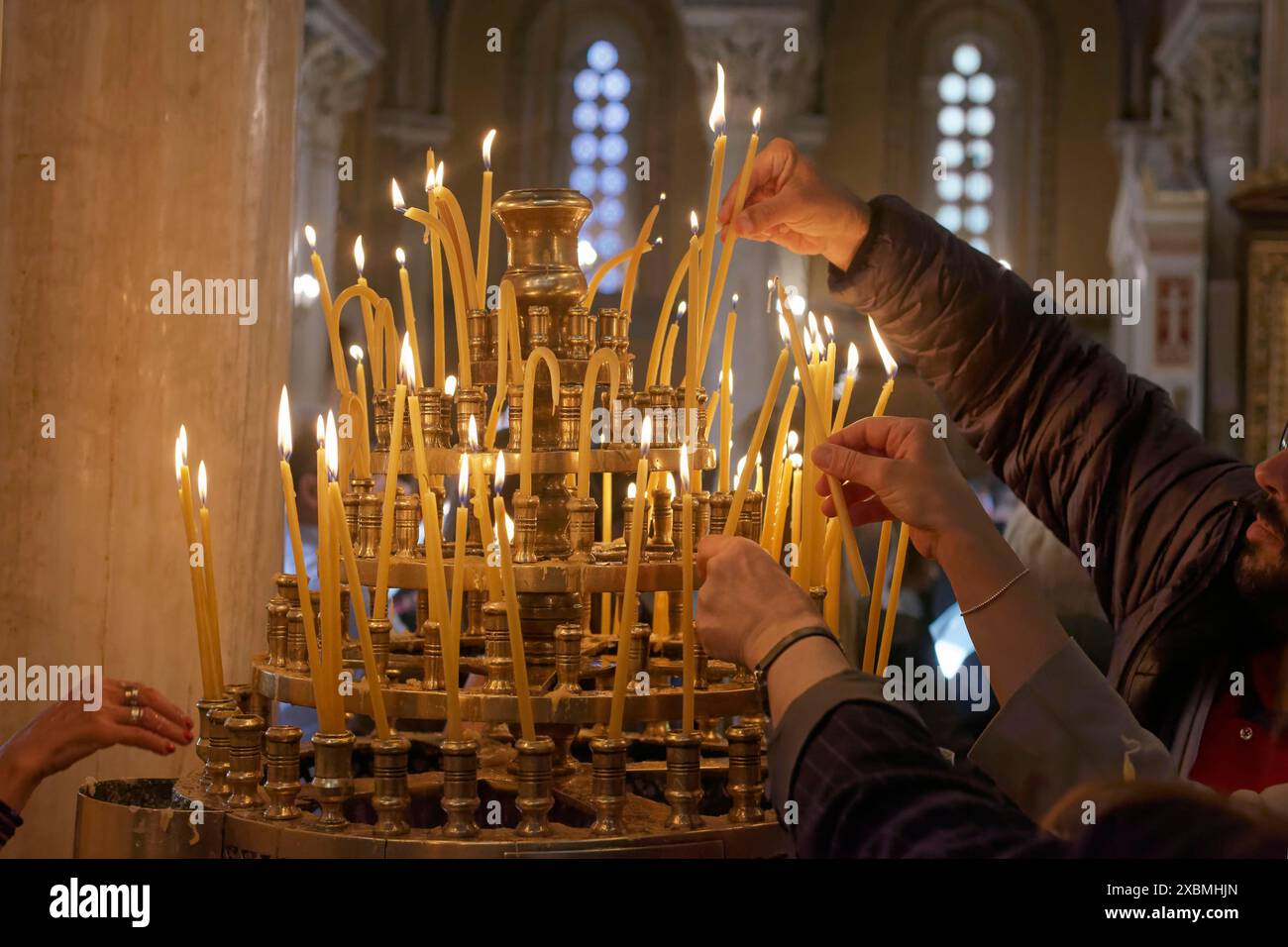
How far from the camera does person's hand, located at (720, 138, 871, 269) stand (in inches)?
59.4

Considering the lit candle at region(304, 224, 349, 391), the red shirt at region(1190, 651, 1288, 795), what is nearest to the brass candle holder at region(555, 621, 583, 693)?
the lit candle at region(304, 224, 349, 391)

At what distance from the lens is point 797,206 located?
1535 mm

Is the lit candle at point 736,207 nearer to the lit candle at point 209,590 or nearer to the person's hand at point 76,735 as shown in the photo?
the lit candle at point 209,590

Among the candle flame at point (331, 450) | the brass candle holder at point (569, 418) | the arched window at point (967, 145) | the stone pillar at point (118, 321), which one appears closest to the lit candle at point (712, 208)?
the brass candle holder at point (569, 418)

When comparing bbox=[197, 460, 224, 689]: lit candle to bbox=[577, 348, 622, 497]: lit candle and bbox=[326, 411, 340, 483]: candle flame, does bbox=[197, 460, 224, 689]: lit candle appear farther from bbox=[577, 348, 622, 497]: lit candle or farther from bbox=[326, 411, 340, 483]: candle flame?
bbox=[577, 348, 622, 497]: lit candle

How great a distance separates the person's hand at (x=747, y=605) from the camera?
107cm

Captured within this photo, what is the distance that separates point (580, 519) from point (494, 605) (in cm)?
12

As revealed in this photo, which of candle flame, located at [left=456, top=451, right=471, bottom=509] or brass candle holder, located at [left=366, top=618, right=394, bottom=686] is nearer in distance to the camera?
candle flame, located at [left=456, top=451, right=471, bottom=509]

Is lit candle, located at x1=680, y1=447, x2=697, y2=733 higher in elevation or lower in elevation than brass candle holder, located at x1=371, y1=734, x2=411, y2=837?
A: higher

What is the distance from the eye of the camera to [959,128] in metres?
6.33

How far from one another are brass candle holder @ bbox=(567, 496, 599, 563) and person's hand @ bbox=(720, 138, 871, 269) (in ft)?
1.36

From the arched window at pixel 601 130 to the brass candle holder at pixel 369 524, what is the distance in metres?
4.73
